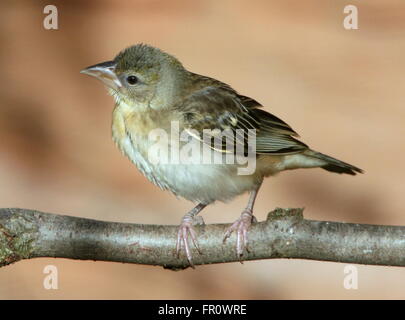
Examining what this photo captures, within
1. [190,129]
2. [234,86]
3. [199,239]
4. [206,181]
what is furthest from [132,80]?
[234,86]

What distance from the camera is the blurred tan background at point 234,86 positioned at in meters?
5.24

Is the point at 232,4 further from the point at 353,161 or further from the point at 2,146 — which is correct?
the point at 2,146

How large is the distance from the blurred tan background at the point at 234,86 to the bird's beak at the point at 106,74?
1379 mm

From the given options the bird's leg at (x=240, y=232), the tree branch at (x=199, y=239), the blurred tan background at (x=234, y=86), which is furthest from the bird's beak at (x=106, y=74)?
the blurred tan background at (x=234, y=86)

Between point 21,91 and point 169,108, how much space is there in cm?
193

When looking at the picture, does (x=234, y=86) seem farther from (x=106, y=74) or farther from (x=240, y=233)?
(x=240, y=233)

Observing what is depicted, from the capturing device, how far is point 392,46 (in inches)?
205

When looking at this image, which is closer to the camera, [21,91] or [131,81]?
[131,81]

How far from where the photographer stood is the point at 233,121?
13.9 feet

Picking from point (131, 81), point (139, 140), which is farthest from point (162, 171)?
point (131, 81)

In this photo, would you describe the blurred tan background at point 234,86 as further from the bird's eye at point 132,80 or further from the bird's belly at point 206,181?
the bird's eye at point 132,80

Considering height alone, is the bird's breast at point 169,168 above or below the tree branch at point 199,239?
above

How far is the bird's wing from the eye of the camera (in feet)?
13.0

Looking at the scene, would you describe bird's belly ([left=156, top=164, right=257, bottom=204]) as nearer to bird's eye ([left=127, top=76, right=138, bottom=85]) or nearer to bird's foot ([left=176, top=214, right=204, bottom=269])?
bird's foot ([left=176, top=214, right=204, bottom=269])
